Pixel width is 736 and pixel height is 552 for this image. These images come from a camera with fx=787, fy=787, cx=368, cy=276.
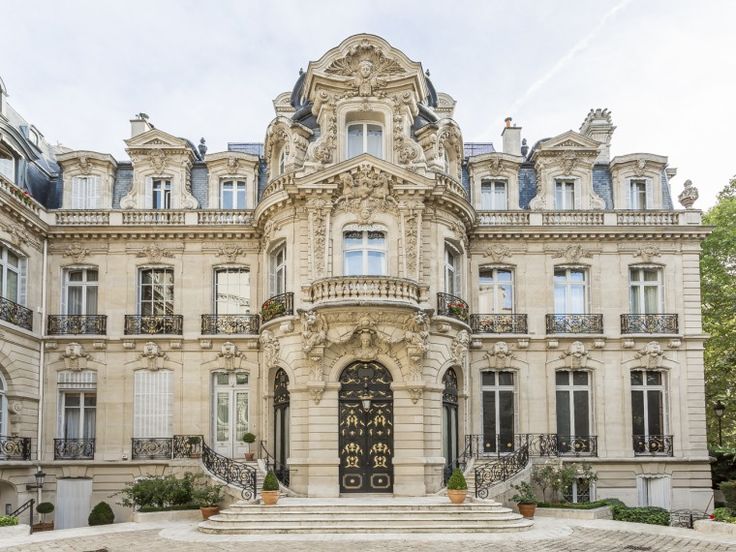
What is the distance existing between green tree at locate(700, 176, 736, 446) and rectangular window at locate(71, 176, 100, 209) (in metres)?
20.9

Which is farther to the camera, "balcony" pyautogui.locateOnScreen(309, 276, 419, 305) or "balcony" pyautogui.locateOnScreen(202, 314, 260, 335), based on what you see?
"balcony" pyautogui.locateOnScreen(202, 314, 260, 335)

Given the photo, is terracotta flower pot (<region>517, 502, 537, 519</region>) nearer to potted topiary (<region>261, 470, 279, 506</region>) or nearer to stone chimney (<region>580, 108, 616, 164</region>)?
potted topiary (<region>261, 470, 279, 506</region>)

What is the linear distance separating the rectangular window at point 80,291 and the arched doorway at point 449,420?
10.5 meters

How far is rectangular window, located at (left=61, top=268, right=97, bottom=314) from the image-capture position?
76.1ft

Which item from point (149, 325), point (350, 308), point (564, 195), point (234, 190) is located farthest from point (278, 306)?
point (564, 195)

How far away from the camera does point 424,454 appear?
19.6 m

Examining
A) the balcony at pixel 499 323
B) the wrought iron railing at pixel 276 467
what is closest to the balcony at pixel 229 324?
the wrought iron railing at pixel 276 467

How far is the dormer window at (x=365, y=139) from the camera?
2189cm

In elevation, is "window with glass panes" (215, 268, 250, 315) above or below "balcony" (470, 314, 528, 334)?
above

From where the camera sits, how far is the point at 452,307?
834 inches

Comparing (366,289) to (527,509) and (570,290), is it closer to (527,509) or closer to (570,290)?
(527,509)

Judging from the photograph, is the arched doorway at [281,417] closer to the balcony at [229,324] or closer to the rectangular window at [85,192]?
the balcony at [229,324]

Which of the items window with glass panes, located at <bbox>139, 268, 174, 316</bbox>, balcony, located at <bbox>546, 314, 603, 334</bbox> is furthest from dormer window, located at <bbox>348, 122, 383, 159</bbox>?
balcony, located at <bbox>546, 314, 603, 334</bbox>

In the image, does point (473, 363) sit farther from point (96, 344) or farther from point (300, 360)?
point (96, 344)
